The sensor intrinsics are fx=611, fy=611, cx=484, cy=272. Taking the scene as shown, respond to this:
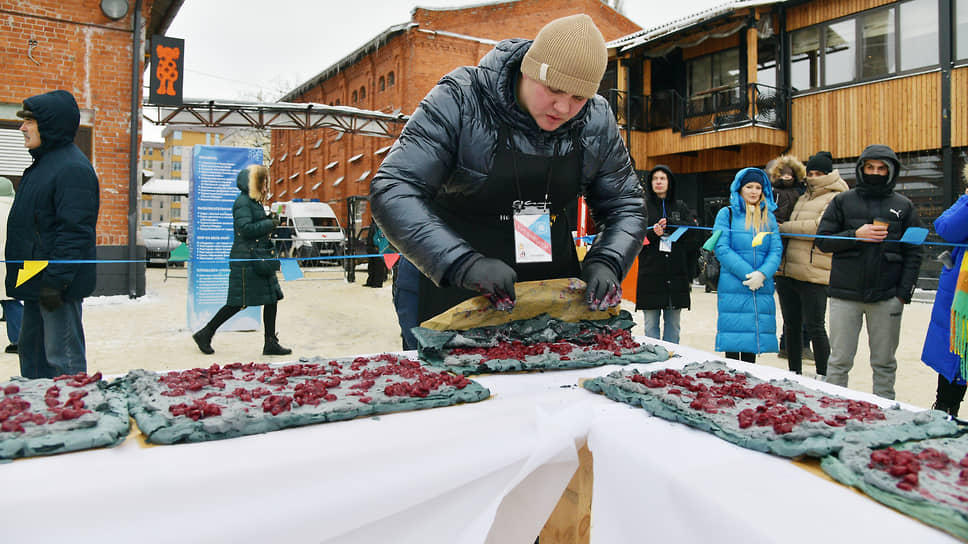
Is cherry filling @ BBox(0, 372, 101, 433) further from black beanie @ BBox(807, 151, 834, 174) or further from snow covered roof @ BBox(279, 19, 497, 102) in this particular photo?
snow covered roof @ BBox(279, 19, 497, 102)

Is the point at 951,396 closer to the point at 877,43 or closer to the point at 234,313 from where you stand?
the point at 234,313

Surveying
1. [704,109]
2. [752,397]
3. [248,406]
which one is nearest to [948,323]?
[752,397]

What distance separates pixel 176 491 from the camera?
1.02 metres

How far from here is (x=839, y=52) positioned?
41.9 ft

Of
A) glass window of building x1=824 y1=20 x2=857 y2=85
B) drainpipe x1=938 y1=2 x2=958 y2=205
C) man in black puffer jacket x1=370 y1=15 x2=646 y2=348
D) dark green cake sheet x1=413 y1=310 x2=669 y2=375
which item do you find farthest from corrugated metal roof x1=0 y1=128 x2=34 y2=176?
drainpipe x1=938 y1=2 x2=958 y2=205

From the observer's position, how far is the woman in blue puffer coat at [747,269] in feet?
14.3

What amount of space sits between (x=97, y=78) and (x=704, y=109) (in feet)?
43.1

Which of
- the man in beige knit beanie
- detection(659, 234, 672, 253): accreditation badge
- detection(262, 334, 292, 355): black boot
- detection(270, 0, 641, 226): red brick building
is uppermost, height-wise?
detection(270, 0, 641, 226): red brick building

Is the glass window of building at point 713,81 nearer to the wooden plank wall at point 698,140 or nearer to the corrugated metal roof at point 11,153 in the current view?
the wooden plank wall at point 698,140

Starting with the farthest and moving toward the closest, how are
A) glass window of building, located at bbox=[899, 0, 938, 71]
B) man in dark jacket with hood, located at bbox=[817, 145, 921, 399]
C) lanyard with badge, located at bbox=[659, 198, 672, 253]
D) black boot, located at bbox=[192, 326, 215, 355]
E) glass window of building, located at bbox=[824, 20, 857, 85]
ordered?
glass window of building, located at bbox=[824, 20, 857, 85] → glass window of building, located at bbox=[899, 0, 938, 71] → black boot, located at bbox=[192, 326, 215, 355] → lanyard with badge, located at bbox=[659, 198, 672, 253] → man in dark jacket with hood, located at bbox=[817, 145, 921, 399]

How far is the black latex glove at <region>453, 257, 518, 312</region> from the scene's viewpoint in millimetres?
1882

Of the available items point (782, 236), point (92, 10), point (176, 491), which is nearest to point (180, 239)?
point (92, 10)

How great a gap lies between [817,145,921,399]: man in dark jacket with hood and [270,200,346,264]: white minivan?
14.9 m

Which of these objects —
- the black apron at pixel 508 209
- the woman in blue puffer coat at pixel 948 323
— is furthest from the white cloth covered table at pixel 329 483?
the woman in blue puffer coat at pixel 948 323
